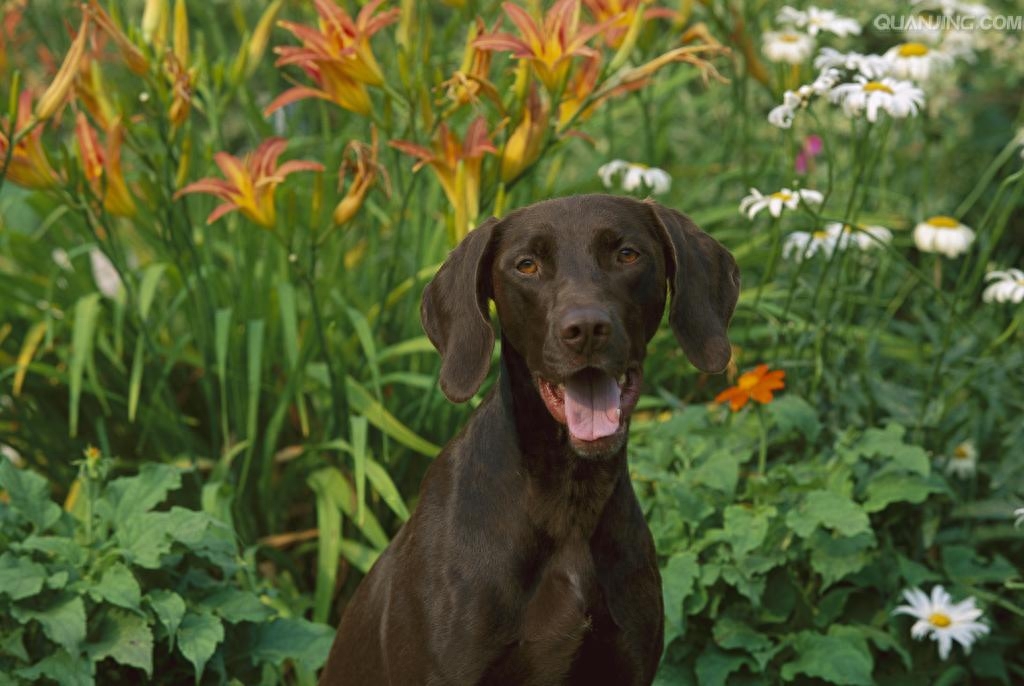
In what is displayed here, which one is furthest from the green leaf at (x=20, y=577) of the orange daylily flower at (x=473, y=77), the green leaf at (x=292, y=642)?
the orange daylily flower at (x=473, y=77)

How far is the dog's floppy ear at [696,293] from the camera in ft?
9.93

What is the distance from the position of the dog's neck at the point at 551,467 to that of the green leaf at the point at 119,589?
1039 millimetres

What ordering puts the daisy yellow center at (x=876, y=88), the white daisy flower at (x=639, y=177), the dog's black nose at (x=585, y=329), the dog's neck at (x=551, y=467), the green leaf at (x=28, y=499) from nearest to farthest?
the dog's black nose at (x=585, y=329), the dog's neck at (x=551, y=467), the green leaf at (x=28, y=499), the daisy yellow center at (x=876, y=88), the white daisy flower at (x=639, y=177)

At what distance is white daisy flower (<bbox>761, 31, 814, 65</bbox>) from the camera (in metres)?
5.05

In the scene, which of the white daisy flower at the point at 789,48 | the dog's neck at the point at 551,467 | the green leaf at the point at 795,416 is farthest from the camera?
the white daisy flower at the point at 789,48

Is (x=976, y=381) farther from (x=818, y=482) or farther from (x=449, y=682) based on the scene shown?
(x=449, y=682)

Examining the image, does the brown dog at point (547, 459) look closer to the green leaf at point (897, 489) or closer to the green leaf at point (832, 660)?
the green leaf at point (832, 660)

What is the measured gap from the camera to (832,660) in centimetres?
380

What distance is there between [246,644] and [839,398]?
6.14 ft

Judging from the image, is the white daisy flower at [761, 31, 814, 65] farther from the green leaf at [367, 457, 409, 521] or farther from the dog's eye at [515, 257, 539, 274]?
the dog's eye at [515, 257, 539, 274]

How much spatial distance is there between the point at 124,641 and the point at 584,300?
58.6 inches

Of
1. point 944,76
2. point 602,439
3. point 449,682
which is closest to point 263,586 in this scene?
point 449,682

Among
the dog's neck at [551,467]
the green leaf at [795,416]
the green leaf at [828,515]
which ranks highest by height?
the dog's neck at [551,467]

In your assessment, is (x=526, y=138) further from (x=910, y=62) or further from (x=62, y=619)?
(x=62, y=619)
